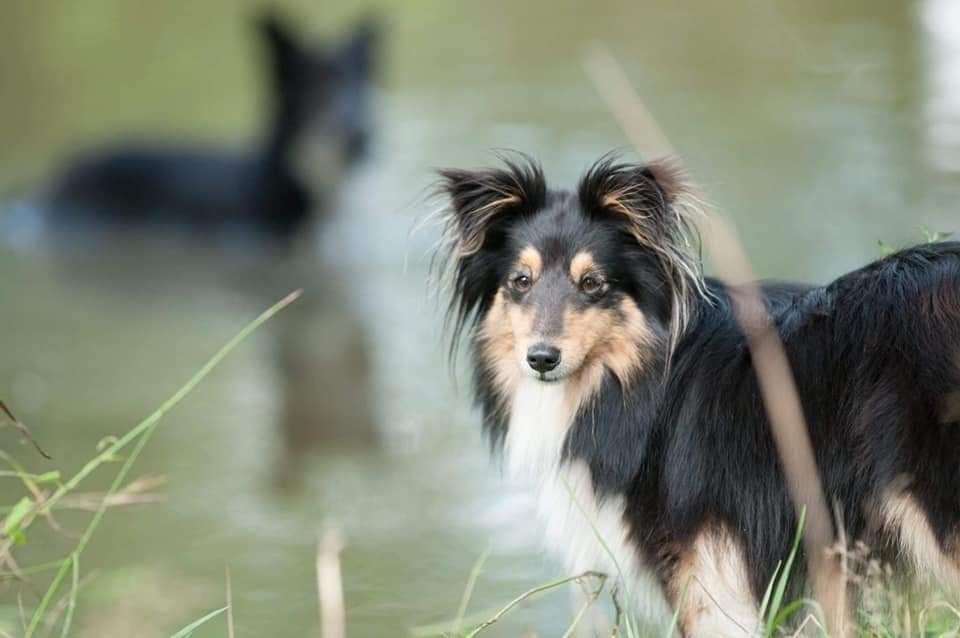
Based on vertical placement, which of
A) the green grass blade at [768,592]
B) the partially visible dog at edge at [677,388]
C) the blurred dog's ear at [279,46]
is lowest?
the green grass blade at [768,592]

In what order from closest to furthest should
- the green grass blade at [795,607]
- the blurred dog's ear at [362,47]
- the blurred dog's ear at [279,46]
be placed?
the green grass blade at [795,607] < the blurred dog's ear at [279,46] < the blurred dog's ear at [362,47]

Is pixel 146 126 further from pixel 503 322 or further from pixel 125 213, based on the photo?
pixel 503 322

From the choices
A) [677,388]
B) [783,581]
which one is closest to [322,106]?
[677,388]

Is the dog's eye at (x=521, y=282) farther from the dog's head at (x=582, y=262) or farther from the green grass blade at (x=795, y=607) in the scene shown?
the green grass blade at (x=795, y=607)

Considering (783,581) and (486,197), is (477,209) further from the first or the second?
(783,581)

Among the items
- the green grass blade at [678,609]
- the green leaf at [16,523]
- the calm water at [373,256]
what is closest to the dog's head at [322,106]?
the calm water at [373,256]

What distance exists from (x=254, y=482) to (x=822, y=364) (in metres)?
A: 3.09

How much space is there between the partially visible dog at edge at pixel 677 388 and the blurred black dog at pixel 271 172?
6.84m

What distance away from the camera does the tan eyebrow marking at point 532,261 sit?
393 cm

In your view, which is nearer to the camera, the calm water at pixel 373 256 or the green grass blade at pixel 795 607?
the green grass blade at pixel 795 607

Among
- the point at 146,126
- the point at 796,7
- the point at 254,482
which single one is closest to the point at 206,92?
the point at 146,126

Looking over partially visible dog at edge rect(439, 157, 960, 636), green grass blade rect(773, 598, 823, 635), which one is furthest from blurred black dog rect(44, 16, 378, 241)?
green grass blade rect(773, 598, 823, 635)

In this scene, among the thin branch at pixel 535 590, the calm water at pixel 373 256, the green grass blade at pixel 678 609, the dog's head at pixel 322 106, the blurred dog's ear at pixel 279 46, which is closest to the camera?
the green grass blade at pixel 678 609

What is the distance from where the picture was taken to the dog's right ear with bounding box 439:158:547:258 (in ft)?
13.1
